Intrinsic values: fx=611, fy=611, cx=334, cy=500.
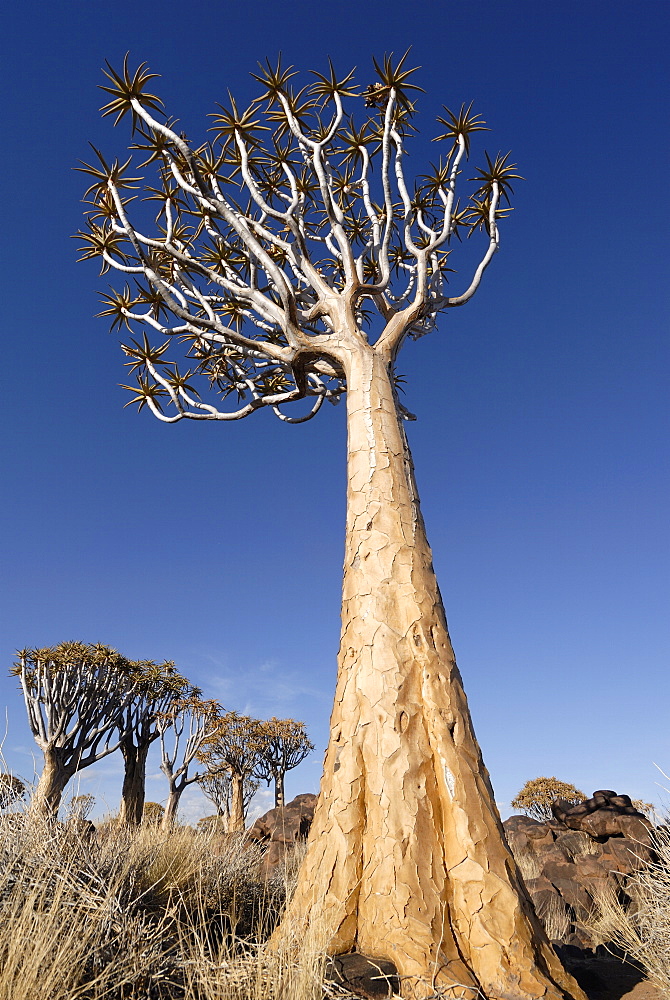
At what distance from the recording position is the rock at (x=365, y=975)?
324 cm

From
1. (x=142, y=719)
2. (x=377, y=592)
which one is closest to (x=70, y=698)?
(x=142, y=719)

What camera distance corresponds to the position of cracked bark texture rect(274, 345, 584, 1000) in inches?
142

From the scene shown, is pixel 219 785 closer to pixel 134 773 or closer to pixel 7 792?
pixel 134 773

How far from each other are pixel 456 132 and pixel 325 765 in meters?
8.38

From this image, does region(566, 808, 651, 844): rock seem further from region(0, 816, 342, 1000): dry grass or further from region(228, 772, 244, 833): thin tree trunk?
region(228, 772, 244, 833): thin tree trunk

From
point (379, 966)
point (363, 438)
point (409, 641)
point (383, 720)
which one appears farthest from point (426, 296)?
point (379, 966)

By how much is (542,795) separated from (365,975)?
2663cm

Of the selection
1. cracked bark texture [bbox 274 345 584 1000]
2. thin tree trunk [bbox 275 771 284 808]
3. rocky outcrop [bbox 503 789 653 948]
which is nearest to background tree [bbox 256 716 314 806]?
thin tree trunk [bbox 275 771 284 808]

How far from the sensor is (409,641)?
184 inches

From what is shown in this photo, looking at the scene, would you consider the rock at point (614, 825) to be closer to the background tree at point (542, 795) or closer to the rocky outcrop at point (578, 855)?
the rocky outcrop at point (578, 855)

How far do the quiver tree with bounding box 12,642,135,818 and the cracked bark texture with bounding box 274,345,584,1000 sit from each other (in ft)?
44.1

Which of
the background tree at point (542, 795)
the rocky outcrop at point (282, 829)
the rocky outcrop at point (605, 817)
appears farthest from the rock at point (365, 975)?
the background tree at point (542, 795)

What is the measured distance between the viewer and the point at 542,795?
26.4m

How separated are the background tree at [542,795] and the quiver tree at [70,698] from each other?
59.4 ft
